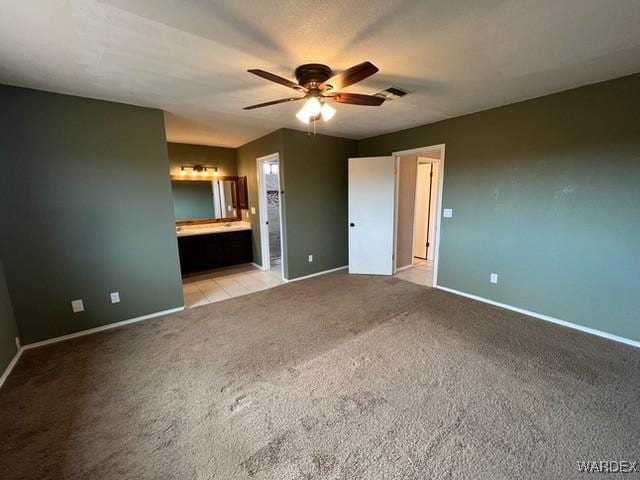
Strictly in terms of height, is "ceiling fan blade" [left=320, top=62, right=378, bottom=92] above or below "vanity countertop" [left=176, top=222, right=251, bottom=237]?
above

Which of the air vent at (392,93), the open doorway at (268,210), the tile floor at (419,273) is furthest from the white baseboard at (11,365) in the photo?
the tile floor at (419,273)

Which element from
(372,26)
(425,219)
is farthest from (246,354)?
(425,219)

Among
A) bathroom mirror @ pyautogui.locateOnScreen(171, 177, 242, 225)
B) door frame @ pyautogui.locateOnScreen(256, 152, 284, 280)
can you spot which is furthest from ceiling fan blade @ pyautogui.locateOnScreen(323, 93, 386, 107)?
bathroom mirror @ pyautogui.locateOnScreen(171, 177, 242, 225)

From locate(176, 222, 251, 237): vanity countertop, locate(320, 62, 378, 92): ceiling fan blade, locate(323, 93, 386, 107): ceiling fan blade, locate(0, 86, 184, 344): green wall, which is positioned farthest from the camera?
locate(176, 222, 251, 237): vanity countertop

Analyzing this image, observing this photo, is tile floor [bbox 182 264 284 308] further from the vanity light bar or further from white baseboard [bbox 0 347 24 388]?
the vanity light bar

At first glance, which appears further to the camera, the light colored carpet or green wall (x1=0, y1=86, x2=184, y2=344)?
green wall (x1=0, y1=86, x2=184, y2=344)

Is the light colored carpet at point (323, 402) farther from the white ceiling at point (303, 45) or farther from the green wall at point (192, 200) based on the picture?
the green wall at point (192, 200)

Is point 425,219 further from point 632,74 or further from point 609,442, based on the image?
point 609,442

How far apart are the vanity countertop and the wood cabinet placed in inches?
2.4

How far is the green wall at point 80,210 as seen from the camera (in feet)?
7.57

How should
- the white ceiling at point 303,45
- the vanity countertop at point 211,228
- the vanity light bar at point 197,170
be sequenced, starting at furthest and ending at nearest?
the vanity light bar at point 197,170 < the vanity countertop at point 211,228 < the white ceiling at point 303,45

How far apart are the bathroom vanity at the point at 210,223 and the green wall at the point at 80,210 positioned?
155 centimetres

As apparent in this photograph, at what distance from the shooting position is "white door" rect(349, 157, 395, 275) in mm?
4211

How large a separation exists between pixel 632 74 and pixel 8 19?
14.3 ft
